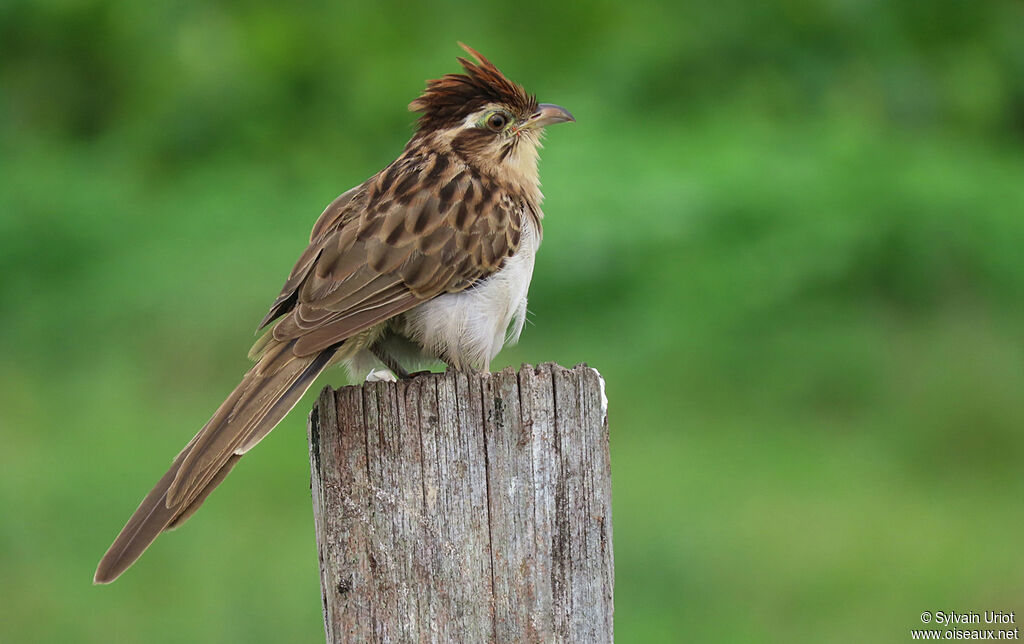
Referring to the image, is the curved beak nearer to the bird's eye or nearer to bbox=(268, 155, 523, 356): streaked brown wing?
the bird's eye

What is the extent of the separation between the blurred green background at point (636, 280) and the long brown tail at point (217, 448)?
2973 mm

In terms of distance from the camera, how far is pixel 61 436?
8.81m

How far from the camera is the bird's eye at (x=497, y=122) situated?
16.9 feet

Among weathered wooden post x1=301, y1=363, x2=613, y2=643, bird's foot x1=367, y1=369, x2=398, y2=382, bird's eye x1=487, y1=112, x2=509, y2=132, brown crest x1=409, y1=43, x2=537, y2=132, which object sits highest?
brown crest x1=409, y1=43, x2=537, y2=132

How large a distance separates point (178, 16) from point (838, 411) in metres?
7.99

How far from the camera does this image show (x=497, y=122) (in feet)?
16.9

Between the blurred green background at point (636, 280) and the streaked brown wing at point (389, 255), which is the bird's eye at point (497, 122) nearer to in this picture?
the streaked brown wing at point (389, 255)

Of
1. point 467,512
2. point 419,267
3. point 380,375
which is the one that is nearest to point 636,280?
point 380,375

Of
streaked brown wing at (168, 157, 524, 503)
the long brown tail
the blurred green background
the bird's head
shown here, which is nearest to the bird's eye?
the bird's head

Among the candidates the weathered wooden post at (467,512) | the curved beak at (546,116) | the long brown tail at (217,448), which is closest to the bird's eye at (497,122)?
the curved beak at (546,116)

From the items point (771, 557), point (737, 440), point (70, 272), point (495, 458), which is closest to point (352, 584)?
point (495, 458)

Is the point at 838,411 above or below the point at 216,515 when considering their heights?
above

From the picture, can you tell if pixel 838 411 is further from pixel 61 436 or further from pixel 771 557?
pixel 61 436

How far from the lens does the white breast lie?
4.53 m
